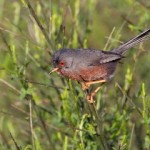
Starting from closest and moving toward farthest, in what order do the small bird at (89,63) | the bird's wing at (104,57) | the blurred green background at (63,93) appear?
the blurred green background at (63,93) → the small bird at (89,63) → the bird's wing at (104,57)

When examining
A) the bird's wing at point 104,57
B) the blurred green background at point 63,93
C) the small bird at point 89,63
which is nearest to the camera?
the blurred green background at point 63,93

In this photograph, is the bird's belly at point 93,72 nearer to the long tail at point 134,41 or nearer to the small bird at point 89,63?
the small bird at point 89,63

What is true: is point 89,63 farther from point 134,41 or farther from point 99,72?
point 134,41

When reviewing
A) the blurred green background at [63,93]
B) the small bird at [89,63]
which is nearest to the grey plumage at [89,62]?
the small bird at [89,63]

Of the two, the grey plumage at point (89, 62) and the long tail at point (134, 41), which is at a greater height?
the long tail at point (134, 41)

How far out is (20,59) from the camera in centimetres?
655

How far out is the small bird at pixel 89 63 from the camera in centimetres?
506

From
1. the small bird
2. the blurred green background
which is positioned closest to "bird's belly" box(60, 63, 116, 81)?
the small bird

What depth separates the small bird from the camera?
506 centimetres

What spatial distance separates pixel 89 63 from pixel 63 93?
40 centimetres

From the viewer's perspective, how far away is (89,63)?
17.5 ft

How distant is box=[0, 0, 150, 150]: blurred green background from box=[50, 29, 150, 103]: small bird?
116mm

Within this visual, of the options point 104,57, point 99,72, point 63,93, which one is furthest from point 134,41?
point 63,93

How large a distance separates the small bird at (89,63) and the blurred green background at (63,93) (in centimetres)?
12
